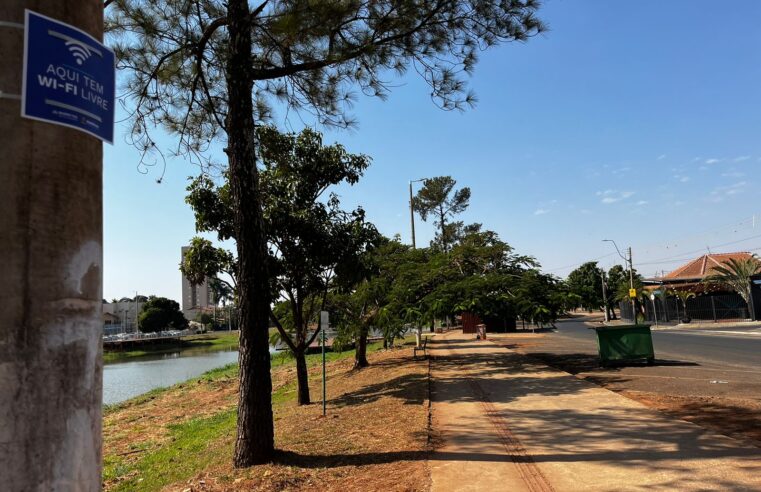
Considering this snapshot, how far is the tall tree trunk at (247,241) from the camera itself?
660cm

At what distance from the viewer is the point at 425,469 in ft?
19.3

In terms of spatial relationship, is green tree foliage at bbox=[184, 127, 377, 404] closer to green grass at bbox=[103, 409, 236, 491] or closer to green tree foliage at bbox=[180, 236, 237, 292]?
green tree foliage at bbox=[180, 236, 237, 292]

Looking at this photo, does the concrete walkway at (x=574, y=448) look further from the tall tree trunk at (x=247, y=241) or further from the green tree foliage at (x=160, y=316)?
the green tree foliage at (x=160, y=316)

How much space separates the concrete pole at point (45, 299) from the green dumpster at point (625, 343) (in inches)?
605

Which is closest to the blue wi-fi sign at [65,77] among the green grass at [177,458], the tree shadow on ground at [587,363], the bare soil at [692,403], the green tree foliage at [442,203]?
the green grass at [177,458]

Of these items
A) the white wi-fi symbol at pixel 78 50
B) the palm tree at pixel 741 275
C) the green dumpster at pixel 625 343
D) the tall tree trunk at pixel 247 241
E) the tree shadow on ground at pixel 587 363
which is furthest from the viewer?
the palm tree at pixel 741 275

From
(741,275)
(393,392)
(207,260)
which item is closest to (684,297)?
(741,275)

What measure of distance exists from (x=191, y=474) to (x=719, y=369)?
13.6 meters

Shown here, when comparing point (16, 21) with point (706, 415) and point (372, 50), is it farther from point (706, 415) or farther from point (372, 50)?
point (706, 415)

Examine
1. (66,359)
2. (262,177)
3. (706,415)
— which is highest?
(262,177)

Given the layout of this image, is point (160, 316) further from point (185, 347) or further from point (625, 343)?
point (625, 343)

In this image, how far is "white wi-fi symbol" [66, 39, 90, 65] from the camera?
6.97 feet

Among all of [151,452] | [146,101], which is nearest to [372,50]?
[146,101]

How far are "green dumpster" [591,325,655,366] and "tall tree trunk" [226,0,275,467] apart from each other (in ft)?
38.4
